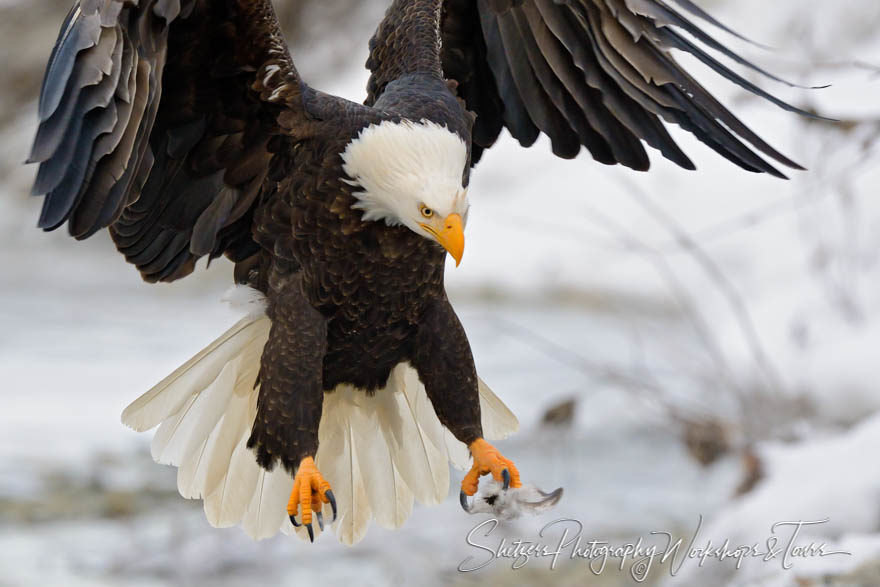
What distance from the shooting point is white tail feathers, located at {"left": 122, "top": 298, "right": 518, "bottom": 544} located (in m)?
2.96

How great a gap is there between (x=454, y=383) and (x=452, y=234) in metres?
0.51

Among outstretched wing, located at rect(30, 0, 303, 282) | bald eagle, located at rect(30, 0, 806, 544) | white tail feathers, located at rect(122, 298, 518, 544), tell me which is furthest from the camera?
white tail feathers, located at rect(122, 298, 518, 544)

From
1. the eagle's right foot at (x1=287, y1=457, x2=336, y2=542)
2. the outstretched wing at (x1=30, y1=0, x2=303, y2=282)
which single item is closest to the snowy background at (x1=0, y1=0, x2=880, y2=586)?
the outstretched wing at (x1=30, y1=0, x2=303, y2=282)

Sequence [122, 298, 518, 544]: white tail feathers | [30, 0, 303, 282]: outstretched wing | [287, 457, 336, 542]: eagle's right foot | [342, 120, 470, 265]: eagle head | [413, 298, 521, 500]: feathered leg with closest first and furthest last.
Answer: [30, 0, 303, 282]: outstretched wing
[342, 120, 470, 265]: eagle head
[287, 457, 336, 542]: eagle's right foot
[413, 298, 521, 500]: feathered leg
[122, 298, 518, 544]: white tail feathers

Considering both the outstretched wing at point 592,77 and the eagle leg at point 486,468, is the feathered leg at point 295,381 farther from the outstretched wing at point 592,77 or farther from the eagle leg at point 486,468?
the outstretched wing at point 592,77

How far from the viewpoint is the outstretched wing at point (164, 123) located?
2.11 metres

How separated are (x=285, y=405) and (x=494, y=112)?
945mm

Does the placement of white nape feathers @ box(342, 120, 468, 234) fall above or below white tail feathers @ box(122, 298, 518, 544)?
above

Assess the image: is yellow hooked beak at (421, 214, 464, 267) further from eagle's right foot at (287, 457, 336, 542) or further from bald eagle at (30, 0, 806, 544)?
eagle's right foot at (287, 457, 336, 542)

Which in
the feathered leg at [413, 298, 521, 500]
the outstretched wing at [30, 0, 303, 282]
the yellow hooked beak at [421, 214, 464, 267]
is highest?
the outstretched wing at [30, 0, 303, 282]

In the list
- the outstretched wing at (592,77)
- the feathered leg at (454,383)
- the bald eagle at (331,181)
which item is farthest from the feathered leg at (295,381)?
the outstretched wing at (592,77)

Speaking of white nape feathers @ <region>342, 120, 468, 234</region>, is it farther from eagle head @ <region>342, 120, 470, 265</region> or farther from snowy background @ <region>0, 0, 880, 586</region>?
snowy background @ <region>0, 0, 880, 586</region>

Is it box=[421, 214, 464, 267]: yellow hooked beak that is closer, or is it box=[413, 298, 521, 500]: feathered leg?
box=[421, 214, 464, 267]: yellow hooked beak

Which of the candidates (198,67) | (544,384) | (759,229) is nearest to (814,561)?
(198,67)
